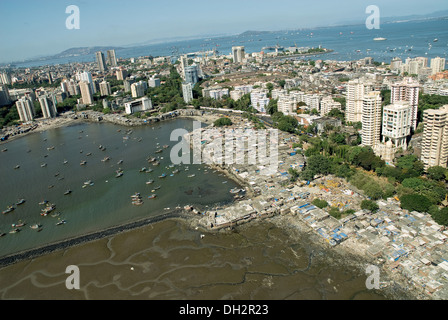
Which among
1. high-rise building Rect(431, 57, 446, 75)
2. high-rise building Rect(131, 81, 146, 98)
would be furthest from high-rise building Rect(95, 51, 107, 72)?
high-rise building Rect(431, 57, 446, 75)

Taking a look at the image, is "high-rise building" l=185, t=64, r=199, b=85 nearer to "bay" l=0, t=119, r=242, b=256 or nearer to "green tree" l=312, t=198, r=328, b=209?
"bay" l=0, t=119, r=242, b=256

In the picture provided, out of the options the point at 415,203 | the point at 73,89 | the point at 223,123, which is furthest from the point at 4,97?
the point at 415,203

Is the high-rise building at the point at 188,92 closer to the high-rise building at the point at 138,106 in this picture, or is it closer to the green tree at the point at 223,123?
the high-rise building at the point at 138,106

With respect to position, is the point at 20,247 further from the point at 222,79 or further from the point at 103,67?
the point at 103,67

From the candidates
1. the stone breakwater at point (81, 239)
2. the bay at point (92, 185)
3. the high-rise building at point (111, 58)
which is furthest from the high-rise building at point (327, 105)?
the high-rise building at point (111, 58)
